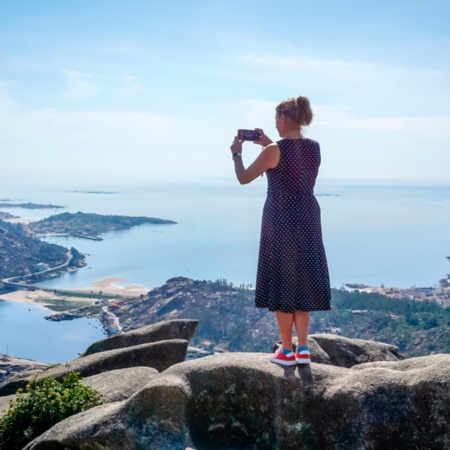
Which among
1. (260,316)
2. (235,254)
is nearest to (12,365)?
(260,316)

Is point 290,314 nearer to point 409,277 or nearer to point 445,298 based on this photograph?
point 445,298

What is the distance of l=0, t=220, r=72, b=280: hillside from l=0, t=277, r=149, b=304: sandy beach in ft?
68.2

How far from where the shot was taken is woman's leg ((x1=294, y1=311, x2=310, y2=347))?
7.58 meters

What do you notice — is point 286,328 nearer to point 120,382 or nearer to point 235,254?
point 120,382

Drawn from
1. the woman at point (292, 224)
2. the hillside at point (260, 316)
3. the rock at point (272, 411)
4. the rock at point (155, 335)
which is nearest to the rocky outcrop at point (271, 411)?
the rock at point (272, 411)

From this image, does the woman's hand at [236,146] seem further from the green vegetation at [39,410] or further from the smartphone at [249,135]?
the green vegetation at [39,410]

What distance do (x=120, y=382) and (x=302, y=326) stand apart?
3.66m

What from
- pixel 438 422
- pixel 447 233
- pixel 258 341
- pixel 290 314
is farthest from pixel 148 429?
pixel 447 233

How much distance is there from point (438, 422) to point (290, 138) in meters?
3.48

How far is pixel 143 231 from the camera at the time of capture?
190 meters

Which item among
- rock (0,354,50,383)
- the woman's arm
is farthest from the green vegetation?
rock (0,354,50,383)

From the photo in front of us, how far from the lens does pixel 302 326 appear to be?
762 centimetres

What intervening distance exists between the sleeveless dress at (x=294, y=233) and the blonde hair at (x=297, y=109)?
258 mm

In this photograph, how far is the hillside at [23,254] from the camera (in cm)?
14300
